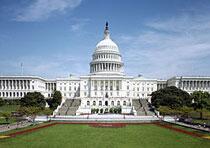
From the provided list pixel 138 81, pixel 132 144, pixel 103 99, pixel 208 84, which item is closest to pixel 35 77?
pixel 103 99

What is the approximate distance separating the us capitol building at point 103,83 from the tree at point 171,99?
1931cm

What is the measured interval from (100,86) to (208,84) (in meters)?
50.1

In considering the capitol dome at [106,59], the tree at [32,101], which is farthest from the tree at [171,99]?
the capitol dome at [106,59]

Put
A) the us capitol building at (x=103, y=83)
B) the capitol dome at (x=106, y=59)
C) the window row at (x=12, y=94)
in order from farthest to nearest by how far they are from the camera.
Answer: the capitol dome at (x=106, y=59), the window row at (x=12, y=94), the us capitol building at (x=103, y=83)

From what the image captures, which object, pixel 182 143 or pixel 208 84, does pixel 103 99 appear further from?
pixel 182 143

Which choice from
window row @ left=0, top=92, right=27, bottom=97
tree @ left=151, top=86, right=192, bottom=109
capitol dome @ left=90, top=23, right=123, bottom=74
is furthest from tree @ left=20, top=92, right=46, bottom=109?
capitol dome @ left=90, top=23, right=123, bottom=74

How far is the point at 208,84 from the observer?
132m

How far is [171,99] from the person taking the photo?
89.3 meters

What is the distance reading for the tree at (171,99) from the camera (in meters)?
88.9

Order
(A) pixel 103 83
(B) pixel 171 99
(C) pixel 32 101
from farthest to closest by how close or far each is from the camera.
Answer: (A) pixel 103 83 < (C) pixel 32 101 < (B) pixel 171 99

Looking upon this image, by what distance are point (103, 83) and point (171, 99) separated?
36847 millimetres

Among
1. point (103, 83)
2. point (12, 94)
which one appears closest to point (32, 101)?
point (103, 83)

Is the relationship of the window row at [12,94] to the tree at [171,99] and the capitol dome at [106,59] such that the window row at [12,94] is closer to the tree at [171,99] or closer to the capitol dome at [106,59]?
the capitol dome at [106,59]

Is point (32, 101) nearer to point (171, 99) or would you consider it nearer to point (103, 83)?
point (103, 83)
